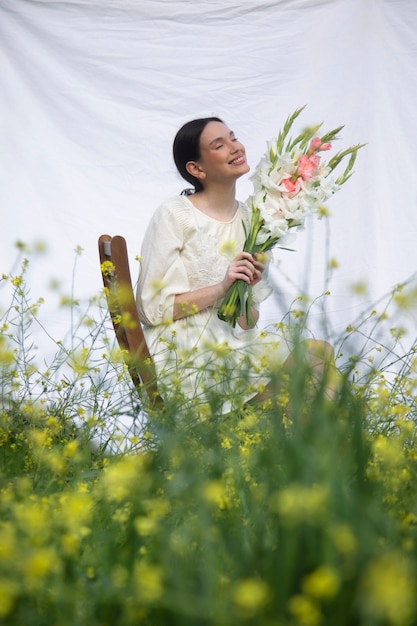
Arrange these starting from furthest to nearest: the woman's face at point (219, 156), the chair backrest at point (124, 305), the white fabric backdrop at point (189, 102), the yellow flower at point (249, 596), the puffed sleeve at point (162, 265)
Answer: the white fabric backdrop at point (189, 102), the woman's face at point (219, 156), the puffed sleeve at point (162, 265), the chair backrest at point (124, 305), the yellow flower at point (249, 596)

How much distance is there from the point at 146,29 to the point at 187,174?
4.27 feet

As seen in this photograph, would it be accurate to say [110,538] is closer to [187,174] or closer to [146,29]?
[187,174]

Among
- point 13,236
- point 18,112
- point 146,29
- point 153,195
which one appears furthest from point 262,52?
point 13,236

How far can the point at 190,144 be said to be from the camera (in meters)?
2.61

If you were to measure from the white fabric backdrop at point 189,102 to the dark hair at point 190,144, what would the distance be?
976mm

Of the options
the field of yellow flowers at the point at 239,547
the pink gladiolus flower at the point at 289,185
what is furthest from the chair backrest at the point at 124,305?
the field of yellow flowers at the point at 239,547

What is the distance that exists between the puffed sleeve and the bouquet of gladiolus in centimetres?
15

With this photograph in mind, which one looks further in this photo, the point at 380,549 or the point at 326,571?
the point at 380,549

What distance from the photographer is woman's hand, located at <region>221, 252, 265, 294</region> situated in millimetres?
2273

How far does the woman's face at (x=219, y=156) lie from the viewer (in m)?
2.52

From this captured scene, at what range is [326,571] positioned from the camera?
694 mm

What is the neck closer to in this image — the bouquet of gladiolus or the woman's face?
the woman's face

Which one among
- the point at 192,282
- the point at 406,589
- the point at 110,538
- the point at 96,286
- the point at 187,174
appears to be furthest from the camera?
the point at 96,286

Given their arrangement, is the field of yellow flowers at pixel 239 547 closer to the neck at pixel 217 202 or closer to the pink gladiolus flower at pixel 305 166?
the pink gladiolus flower at pixel 305 166
